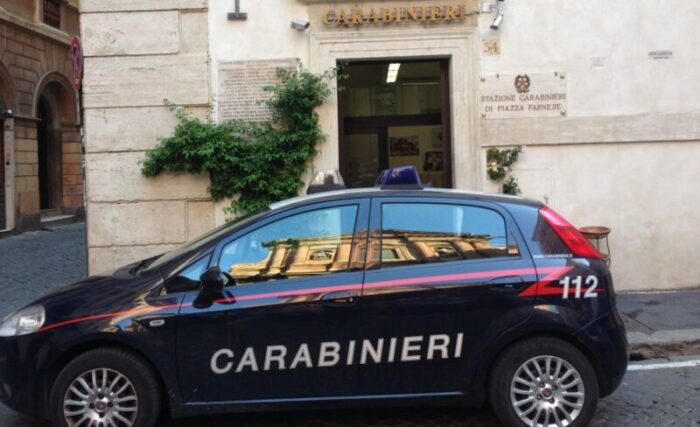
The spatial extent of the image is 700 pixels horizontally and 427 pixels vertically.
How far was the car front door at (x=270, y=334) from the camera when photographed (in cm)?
455

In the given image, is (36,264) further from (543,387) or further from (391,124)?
(543,387)

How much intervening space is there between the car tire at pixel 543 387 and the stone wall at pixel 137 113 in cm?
557

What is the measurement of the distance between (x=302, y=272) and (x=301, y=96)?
479cm

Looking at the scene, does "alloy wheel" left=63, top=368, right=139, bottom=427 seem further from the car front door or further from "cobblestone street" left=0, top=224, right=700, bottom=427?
"cobblestone street" left=0, top=224, right=700, bottom=427

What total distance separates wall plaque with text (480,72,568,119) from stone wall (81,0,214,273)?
364 centimetres

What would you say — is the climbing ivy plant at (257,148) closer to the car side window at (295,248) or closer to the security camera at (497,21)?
the security camera at (497,21)

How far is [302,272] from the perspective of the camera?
471 centimetres

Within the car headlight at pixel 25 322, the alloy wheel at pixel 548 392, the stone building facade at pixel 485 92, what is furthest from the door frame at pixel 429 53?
the car headlight at pixel 25 322

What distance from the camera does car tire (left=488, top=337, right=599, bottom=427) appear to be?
4652mm

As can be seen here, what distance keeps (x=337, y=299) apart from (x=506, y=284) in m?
1.09

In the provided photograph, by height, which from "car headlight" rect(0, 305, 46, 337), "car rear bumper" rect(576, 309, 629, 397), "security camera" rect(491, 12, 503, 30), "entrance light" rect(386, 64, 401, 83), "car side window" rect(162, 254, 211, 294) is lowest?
"car rear bumper" rect(576, 309, 629, 397)

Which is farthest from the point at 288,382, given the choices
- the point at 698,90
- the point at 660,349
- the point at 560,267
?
the point at 698,90

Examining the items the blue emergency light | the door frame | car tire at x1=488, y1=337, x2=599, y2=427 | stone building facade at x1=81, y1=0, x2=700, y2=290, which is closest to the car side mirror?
the blue emergency light

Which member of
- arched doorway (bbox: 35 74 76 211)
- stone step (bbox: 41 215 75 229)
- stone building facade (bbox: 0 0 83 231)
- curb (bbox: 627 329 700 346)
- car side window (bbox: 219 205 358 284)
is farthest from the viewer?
arched doorway (bbox: 35 74 76 211)
